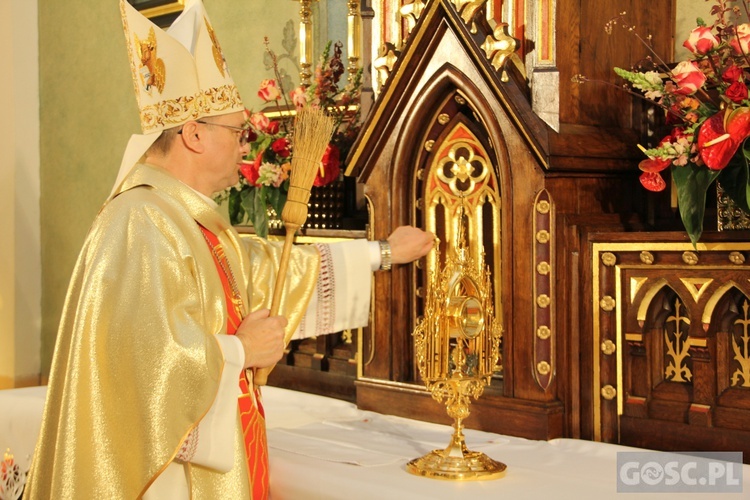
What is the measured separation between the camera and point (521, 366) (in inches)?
119

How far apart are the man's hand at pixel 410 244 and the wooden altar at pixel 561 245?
0.15 meters

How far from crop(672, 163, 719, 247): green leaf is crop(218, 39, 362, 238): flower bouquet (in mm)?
1404

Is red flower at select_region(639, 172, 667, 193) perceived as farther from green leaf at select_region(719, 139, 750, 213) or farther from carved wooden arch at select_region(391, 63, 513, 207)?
carved wooden arch at select_region(391, 63, 513, 207)

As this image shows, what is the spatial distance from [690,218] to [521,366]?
0.65 meters

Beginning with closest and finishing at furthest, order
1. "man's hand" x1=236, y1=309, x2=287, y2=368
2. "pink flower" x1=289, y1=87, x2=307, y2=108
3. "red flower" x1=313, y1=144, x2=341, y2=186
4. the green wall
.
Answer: "man's hand" x1=236, y1=309, x2=287, y2=368 < "red flower" x1=313, y1=144, x2=341, y2=186 < "pink flower" x1=289, y1=87, x2=307, y2=108 < the green wall

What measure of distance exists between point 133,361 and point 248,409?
382 mm

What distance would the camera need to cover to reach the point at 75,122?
20.9 feet

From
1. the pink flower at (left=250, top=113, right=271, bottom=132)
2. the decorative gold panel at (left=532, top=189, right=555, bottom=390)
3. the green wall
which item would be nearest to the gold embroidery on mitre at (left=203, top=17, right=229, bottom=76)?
the decorative gold panel at (left=532, top=189, right=555, bottom=390)

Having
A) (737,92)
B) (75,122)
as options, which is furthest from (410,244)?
(75,122)

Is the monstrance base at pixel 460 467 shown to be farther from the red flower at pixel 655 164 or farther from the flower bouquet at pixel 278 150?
the flower bouquet at pixel 278 150

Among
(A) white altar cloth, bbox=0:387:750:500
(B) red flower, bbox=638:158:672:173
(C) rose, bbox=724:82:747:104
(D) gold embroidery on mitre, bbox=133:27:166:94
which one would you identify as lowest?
(A) white altar cloth, bbox=0:387:750:500

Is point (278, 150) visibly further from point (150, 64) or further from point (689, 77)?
point (689, 77)

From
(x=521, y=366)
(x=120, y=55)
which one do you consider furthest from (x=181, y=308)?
(x=120, y=55)

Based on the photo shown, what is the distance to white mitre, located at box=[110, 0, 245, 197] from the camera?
8.66 feet
